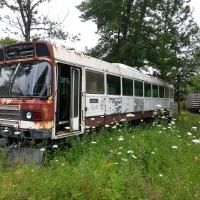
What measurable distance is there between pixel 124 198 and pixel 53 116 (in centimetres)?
336

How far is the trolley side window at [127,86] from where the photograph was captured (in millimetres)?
11133

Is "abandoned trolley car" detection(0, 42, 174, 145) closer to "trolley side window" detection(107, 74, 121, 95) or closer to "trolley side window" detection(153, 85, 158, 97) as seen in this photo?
"trolley side window" detection(107, 74, 121, 95)

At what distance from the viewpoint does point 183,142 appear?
22.3 ft

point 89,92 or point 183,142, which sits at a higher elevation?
point 89,92

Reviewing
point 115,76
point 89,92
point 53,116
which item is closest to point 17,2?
point 115,76

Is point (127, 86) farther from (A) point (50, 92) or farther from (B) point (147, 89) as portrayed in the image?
(A) point (50, 92)

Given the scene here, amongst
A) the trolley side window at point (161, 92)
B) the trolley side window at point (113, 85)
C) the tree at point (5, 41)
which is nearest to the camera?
the trolley side window at point (113, 85)

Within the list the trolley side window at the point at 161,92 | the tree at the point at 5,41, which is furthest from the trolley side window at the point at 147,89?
the tree at the point at 5,41

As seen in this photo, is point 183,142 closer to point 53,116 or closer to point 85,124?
point 85,124

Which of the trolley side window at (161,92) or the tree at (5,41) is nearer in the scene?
the trolley side window at (161,92)

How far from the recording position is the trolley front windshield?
21.4 ft

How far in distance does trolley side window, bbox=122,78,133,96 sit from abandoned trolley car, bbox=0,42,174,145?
146 cm

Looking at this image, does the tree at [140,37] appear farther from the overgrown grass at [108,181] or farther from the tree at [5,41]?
the overgrown grass at [108,181]

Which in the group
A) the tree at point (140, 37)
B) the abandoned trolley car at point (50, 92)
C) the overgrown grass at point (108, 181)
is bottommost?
the overgrown grass at point (108, 181)
